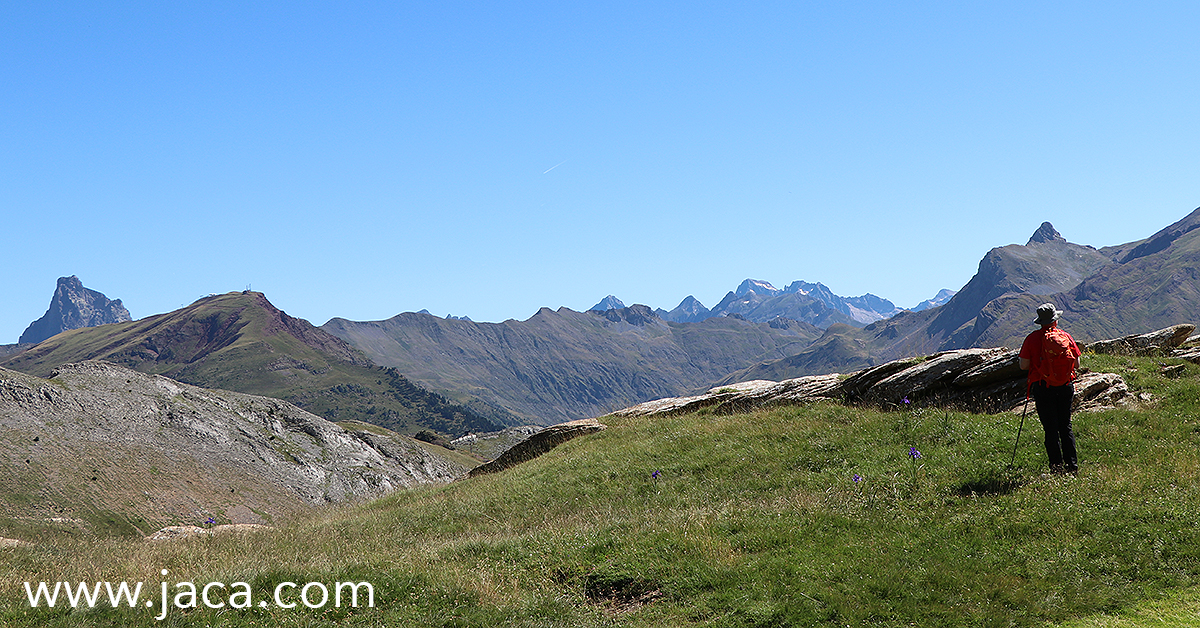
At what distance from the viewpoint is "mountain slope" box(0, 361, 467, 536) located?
228ft

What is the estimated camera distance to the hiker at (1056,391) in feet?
50.0

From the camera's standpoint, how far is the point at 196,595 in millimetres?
11391

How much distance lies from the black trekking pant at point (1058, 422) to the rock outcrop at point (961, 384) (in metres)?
5.57

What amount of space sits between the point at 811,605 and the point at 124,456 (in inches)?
3587

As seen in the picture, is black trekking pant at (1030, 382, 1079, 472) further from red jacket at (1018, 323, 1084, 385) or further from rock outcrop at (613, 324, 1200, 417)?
rock outcrop at (613, 324, 1200, 417)

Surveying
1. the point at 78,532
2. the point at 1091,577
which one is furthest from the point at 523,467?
the point at 78,532

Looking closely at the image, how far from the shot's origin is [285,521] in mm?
24891

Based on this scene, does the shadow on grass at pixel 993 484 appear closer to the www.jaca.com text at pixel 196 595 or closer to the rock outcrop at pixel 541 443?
the www.jaca.com text at pixel 196 595

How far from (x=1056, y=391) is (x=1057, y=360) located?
676 mm

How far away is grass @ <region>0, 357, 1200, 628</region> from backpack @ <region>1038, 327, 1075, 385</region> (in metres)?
2.05

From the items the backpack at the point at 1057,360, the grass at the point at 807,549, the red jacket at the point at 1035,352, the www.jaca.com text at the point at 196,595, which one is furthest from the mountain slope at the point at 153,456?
the backpack at the point at 1057,360

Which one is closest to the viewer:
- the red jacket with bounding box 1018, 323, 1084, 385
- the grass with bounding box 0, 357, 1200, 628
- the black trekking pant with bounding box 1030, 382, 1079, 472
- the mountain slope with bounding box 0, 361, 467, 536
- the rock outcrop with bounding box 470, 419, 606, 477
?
the grass with bounding box 0, 357, 1200, 628

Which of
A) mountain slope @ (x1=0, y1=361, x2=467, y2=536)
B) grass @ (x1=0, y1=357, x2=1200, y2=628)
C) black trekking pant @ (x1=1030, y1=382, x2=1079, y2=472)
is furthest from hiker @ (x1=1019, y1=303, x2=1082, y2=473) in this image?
mountain slope @ (x1=0, y1=361, x2=467, y2=536)

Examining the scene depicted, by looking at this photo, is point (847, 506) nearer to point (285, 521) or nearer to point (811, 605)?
point (811, 605)
